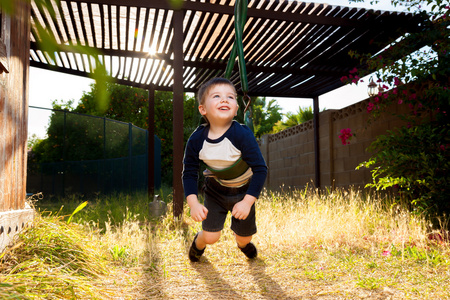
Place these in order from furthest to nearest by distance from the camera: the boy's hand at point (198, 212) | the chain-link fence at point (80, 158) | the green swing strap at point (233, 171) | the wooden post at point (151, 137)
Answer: the chain-link fence at point (80, 158)
the wooden post at point (151, 137)
the green swing strap at point (233, 171)
the boy's hand at point (198, 212)

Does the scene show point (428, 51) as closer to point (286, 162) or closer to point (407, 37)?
point (407, 37)

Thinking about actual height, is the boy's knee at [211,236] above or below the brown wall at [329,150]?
below

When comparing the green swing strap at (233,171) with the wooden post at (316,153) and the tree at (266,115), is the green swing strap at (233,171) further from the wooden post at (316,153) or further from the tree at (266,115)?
the tree at (266,115)

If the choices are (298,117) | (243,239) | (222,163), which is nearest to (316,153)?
(243,239)

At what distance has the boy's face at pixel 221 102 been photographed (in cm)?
250

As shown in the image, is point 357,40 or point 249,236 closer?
point 249,236

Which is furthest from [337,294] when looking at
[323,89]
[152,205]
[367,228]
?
[323,89]

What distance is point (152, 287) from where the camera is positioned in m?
2.84

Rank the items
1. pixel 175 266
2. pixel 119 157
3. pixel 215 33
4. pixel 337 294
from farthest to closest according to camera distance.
→ pixel 119 157 → pixel 215 33 → pixel 175 266 → pixel 337 294

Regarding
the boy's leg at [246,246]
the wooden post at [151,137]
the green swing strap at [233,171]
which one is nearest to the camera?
the green swing strap at [233,171]

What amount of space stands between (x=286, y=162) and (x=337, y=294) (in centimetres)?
882

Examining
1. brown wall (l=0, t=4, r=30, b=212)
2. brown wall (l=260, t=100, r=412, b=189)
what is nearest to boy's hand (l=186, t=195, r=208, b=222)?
brown wall (l=0, t=4, r=30, b=212)

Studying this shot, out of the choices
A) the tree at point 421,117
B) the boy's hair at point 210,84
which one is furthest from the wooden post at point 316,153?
the boy's hair at point 210,84

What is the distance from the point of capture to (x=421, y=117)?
19.2ft
